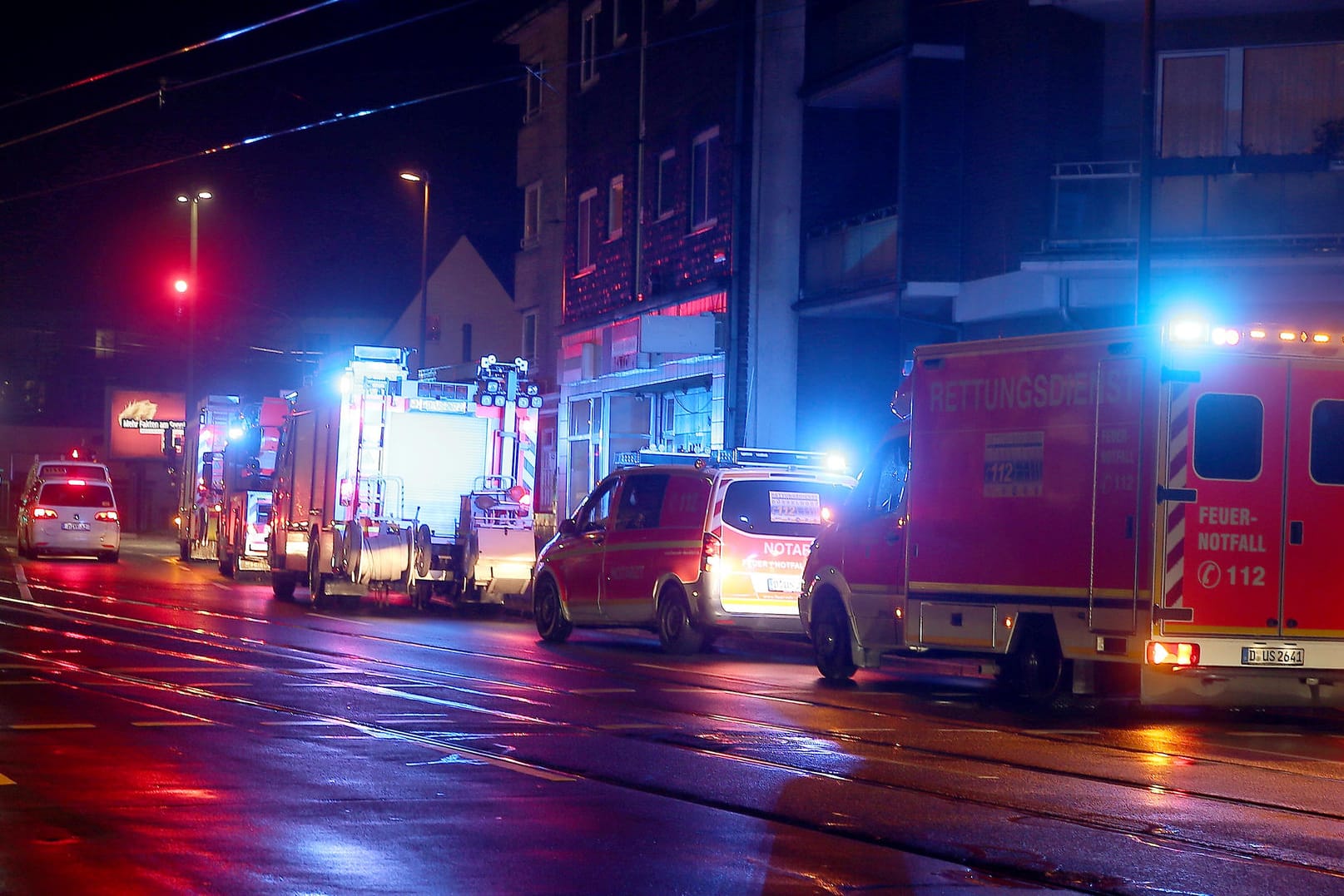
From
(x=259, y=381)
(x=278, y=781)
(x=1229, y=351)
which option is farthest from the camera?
(x=259, y=381)

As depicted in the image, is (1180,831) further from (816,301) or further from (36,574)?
(36,574)

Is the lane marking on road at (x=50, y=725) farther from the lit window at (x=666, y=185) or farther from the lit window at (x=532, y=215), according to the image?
the lit window at (x=532, y=215)

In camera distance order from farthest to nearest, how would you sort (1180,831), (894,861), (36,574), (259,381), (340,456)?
(259,381)
(36,574)
(340,456)
(1180,831)
(894,861)

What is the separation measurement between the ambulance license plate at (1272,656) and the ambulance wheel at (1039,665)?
51.5 inches

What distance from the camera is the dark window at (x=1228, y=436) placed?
512 inches

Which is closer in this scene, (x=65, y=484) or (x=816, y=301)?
(x=816, y=301)

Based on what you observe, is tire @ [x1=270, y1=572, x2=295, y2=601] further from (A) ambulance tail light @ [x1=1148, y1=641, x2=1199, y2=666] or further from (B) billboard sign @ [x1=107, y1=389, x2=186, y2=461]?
(B) billboard sign @ [x1=107, y1=389, x2=186, y2=461]

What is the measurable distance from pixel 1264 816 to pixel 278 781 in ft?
15.7

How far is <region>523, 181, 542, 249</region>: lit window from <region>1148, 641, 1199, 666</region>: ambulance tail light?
104 ft

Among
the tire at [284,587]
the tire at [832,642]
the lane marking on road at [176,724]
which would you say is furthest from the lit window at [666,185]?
the lane marking on road at [176,724]

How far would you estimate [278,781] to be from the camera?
29.8 feet

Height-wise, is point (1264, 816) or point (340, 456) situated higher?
point (340, 456)

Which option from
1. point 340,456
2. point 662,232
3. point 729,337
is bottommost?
point 340,456

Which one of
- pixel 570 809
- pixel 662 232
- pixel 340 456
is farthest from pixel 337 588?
pixel 570 809
